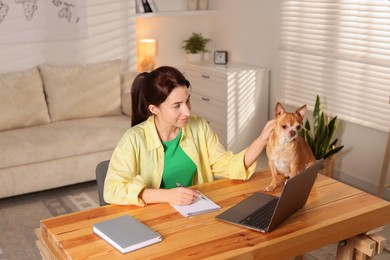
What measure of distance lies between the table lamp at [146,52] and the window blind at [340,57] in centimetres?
120

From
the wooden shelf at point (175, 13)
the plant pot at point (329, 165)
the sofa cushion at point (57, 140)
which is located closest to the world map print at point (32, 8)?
the wooden shelf at point (175, 13)

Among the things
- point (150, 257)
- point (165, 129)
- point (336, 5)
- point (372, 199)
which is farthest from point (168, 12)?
point (150, 257)

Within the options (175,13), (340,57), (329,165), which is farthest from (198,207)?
(175,13)

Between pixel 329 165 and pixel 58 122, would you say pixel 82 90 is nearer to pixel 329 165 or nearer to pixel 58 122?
pixel 58 122

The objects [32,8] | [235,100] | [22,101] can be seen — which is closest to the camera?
[22,101]

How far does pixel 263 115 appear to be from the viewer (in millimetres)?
4992

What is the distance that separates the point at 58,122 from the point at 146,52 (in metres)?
1.18

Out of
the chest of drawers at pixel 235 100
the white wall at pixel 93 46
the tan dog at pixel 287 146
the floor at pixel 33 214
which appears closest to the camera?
the tan dog at pixel 287 146

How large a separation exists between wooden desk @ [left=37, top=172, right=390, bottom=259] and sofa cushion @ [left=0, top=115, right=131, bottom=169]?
1.96 meters

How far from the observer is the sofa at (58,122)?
394 centimetres

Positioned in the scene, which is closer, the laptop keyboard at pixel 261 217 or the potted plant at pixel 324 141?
the laptop keyboard at pixel 261 217

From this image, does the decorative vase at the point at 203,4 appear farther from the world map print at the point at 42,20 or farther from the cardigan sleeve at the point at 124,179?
the cardigan sleeve at the point at 124,179

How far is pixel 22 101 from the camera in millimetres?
4293

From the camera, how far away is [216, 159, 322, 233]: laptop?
184 cm
